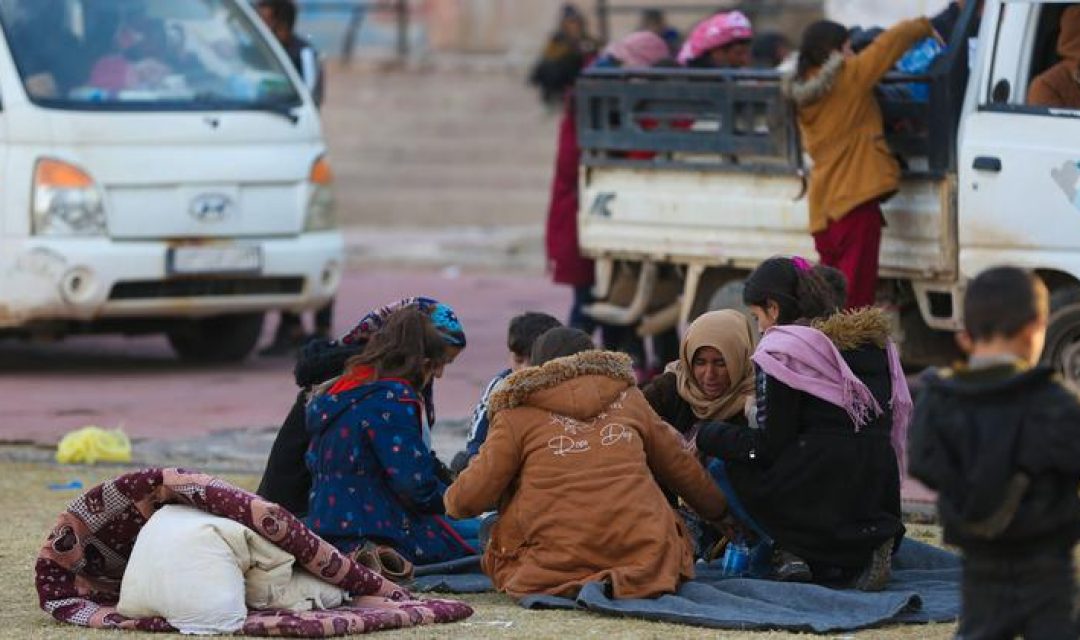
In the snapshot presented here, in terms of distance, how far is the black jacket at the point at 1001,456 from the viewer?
517cm

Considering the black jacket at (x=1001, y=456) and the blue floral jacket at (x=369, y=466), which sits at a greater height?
the black jacket at (x=1001, y=456)

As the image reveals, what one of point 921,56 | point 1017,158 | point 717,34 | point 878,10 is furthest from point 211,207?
point 1017,158

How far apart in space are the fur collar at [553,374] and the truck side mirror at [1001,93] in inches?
136

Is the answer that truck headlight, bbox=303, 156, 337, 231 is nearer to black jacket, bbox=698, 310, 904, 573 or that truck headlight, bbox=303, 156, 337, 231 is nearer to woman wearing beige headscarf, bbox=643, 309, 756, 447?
woman wearing beige headscarf, bbox=643, 309, 756, 447

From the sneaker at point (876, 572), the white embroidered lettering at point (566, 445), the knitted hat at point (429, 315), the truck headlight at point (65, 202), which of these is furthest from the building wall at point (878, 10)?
the white embroidered lettering at point (566, 445)

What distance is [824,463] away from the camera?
6.98 meters

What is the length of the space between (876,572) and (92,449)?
163 inches

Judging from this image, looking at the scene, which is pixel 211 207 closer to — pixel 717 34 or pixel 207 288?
pixel 207 288

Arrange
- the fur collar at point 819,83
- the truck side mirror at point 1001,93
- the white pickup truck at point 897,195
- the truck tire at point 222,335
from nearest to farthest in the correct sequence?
the white pickup truck at point 897,195 < the truck side mirror at point 1001,93 < the fur collar at point 819,83 < the truck tire at point 222,335

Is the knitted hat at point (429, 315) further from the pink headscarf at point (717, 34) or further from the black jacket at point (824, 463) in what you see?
the pink headscarf at point (717, 34)

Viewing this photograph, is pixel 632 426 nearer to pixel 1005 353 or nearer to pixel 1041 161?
pixel 1005 353

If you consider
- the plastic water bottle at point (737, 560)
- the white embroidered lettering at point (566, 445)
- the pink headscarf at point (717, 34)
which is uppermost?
the pink headscarf at point (717, 34)

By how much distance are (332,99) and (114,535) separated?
2031 cm

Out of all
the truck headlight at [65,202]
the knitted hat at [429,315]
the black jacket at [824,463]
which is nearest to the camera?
the black jacket at [824,463]
